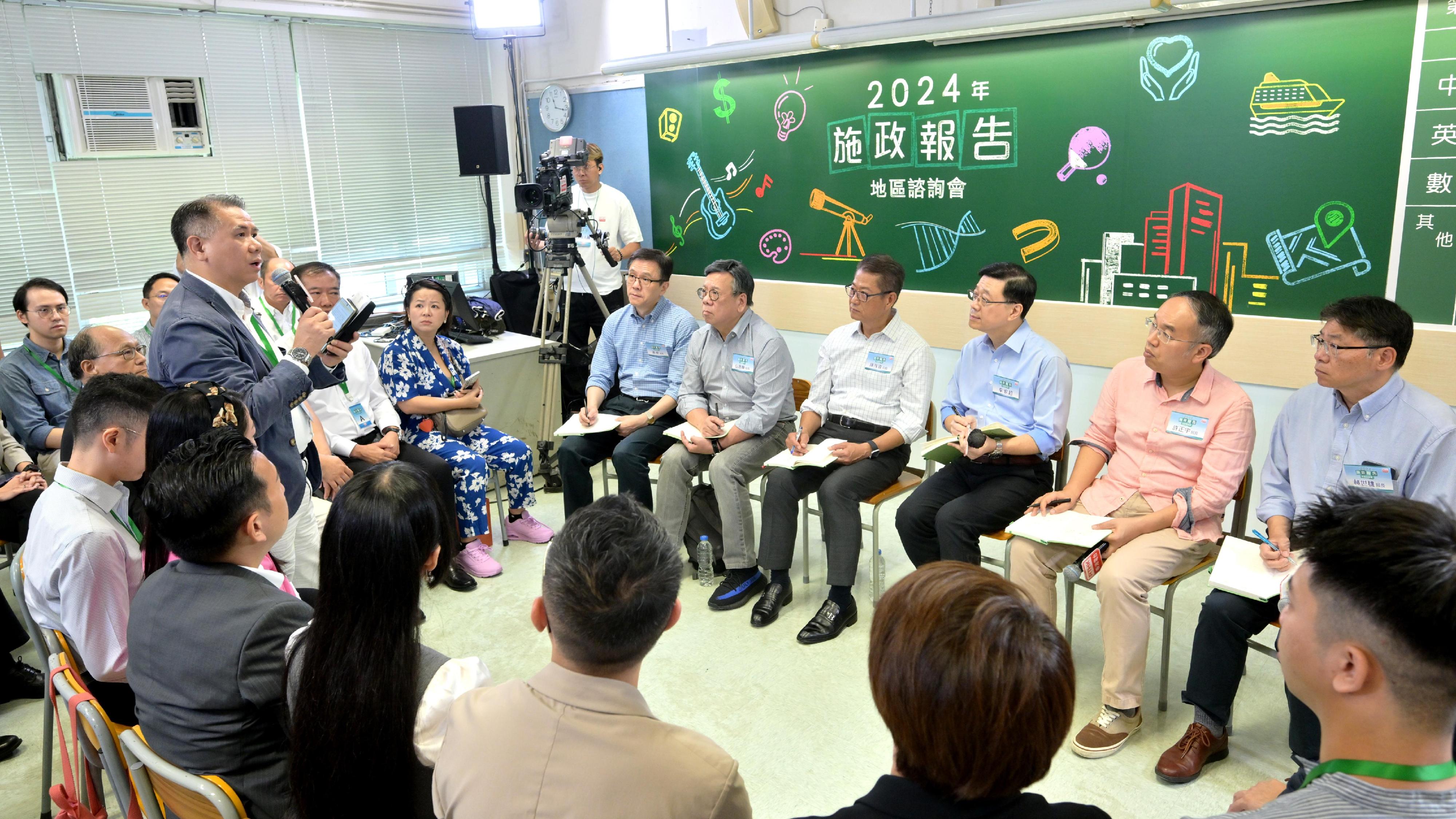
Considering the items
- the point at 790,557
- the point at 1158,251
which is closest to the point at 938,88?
the point at 1158,251

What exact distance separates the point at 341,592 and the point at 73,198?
5266 mm

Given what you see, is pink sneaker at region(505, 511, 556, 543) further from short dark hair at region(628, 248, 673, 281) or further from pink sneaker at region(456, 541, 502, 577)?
short dark hair at region(628, 248, 673, 281)

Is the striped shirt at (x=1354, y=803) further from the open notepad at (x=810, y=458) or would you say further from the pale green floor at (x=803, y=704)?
the open notepad at (x=810, y=458)

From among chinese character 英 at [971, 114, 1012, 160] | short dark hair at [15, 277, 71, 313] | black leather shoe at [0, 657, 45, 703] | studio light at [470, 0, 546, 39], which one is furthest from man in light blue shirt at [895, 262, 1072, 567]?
studio light at [470, 0, 546, 39]

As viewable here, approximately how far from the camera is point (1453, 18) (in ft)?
9.96

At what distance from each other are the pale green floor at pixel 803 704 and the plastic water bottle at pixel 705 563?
0.14ft

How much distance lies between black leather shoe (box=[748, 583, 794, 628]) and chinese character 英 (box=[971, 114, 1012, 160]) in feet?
7.47

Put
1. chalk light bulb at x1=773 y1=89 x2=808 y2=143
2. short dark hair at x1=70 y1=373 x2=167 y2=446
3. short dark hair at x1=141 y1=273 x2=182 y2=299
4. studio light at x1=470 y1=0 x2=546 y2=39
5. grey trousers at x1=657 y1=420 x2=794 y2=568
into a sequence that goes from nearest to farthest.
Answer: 1. short dark hair at x1=70 y1=373 x2=167 y2=446
2. grey trousers at x1=657 y1=420 x2=794 y2=568
3. short dark hair at x1=141 y1=273 x2=182 y2=299
4. chalk light bulb at x1=773 y1=89 x2=808 y2=143
5. studio light at x1=470 y1=0 x2=546 y2=39

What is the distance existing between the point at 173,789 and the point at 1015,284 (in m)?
2.70

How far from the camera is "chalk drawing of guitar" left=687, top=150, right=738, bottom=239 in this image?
545 centimetres

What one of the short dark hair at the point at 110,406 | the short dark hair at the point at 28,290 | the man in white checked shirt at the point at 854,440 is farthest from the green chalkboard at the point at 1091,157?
the short dark hair at the point at 110,406

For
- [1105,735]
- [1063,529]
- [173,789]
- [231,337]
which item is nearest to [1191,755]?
[1105,735]

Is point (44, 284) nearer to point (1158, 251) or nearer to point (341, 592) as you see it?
point (341, 592)

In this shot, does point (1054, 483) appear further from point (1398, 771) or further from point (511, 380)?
point (511, 380)
